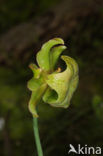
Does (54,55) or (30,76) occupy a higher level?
(54,55)

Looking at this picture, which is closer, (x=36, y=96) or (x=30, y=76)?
(x=36, y=96)

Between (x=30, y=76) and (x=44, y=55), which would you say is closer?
(x=44, y=55)

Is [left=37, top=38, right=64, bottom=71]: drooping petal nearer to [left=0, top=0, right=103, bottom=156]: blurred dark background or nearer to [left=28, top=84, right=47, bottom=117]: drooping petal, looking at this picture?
[left=28, top=84, right=47, bottom=117]: drooping petal

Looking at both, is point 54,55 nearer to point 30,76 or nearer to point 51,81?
point 51,81

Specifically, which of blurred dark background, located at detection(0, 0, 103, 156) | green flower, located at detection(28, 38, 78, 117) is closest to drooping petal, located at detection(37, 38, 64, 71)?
green flower, located at detection(28, 38, 78, 117)

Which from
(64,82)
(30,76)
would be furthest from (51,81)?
(30,76)

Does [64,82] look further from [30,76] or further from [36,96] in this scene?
[30,76]
